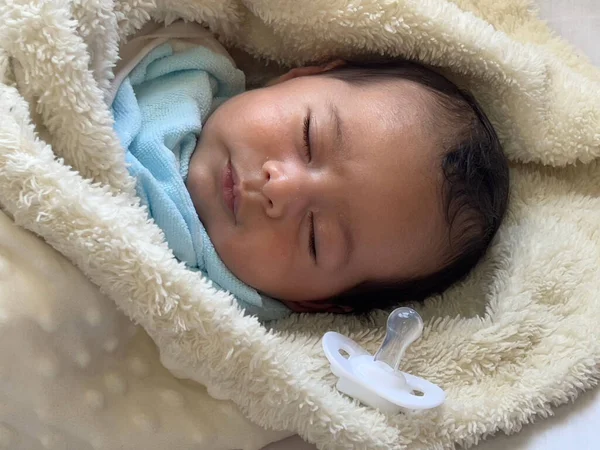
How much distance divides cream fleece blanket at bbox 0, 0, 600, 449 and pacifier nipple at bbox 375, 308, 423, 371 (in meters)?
0.07

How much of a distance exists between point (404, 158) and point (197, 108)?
31cm

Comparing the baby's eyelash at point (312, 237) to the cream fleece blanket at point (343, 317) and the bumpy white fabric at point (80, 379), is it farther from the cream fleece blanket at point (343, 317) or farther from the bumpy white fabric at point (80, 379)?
the bumpy white fabric at point (80, 379)

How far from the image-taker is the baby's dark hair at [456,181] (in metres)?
0.98

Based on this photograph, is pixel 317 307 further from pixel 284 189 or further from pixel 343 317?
pixel 284 189

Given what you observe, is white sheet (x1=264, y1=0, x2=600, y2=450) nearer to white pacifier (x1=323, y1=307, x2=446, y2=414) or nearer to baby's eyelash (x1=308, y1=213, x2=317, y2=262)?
white pacifier (x1=323, y1=307, x2=446, y2=414)

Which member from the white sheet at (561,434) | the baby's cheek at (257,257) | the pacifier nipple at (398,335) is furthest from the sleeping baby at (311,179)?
the white sheet at (561,434)

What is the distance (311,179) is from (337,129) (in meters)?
0.08

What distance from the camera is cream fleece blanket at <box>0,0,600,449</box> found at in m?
0.77

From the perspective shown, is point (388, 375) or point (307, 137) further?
point (307, 137)

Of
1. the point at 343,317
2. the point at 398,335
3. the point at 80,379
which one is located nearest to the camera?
the point at 80,379

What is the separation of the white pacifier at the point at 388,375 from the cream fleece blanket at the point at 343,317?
0.02 meters

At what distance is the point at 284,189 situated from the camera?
93cm

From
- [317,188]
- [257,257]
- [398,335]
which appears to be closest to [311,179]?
[317,188]

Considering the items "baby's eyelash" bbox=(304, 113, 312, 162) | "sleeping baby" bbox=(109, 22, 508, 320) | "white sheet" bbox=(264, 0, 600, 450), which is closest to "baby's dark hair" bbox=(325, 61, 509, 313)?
"sleeping baby" bbox=(109, 22, 508, 320)
